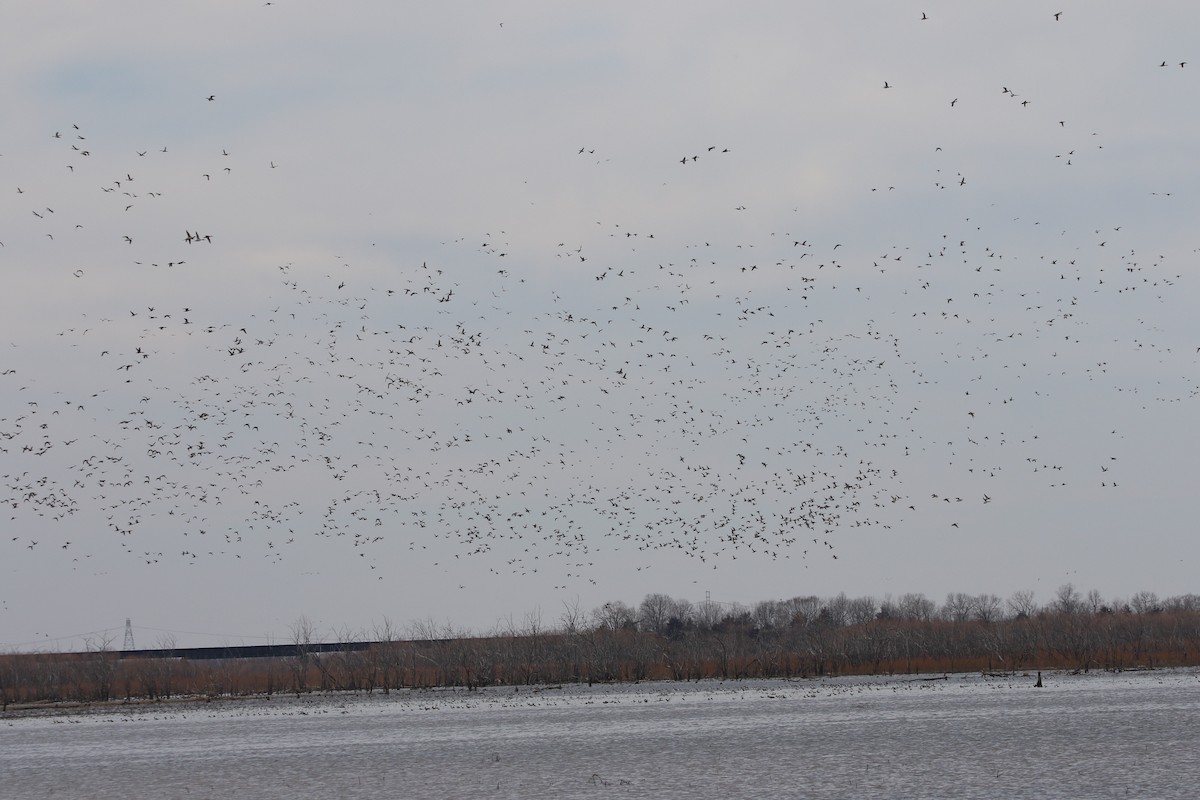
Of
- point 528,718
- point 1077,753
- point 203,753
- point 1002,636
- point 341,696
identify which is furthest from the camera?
point 1002,636

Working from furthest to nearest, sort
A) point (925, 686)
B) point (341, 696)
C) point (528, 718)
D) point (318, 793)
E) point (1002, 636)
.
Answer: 1. point (1002, 636)
2. point (341, 696)
3. point (925, 686)
4. point (528, 718)
5. point (318, 793)

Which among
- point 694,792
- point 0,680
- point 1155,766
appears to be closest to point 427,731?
point 694,792

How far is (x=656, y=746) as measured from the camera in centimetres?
4462

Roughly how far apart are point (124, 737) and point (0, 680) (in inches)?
1391

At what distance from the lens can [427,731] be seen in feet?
183

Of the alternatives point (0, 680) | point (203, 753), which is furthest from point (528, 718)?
point (0, 680)

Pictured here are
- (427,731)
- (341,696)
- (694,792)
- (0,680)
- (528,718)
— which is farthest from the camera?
(0,680)

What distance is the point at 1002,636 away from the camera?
97.4 meters

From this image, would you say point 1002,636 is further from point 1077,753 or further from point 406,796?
point 406,796

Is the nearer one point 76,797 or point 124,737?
point 76,797

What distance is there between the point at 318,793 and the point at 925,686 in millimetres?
46818

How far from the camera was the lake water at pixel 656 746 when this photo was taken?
33.9 metres

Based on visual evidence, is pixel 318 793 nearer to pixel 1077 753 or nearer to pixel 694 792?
pixel 694 792

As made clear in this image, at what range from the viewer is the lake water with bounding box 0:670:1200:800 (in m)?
33.9
